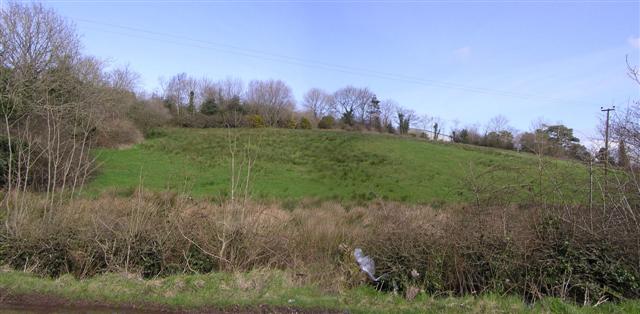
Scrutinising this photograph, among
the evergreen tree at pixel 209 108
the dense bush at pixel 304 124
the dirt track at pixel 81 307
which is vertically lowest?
the dirt track at pixel 81 307

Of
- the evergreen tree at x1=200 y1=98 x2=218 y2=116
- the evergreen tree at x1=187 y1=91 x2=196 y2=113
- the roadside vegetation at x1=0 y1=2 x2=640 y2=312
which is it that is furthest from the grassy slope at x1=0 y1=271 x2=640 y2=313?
the evergreen tree at x1=187 y1=91 x2=196 y2=113

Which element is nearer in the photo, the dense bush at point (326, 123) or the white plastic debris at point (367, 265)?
the white plastic debris at point (367, 265)

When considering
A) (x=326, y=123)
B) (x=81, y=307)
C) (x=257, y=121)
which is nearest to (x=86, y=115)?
(x=81, y=307)

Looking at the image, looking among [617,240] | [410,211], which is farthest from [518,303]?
[410,211]

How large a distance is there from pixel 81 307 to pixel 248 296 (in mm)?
2612

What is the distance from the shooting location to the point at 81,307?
23.0 feet

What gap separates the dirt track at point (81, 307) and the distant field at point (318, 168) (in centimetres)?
599

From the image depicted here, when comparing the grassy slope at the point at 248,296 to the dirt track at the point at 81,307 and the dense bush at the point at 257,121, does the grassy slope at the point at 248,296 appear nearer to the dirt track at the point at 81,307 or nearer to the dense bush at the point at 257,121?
the dirt track at the point at 81,307

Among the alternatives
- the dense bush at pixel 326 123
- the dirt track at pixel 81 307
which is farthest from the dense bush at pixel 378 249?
the dense bush at pixel 326 123

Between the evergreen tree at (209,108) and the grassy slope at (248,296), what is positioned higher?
the evergreen tree at (209,108)

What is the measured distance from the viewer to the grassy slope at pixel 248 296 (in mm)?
7301

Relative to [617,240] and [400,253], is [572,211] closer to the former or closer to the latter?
[617,240]

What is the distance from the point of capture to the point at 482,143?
161ft

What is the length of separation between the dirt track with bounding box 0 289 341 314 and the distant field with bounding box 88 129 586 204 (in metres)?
5.99
